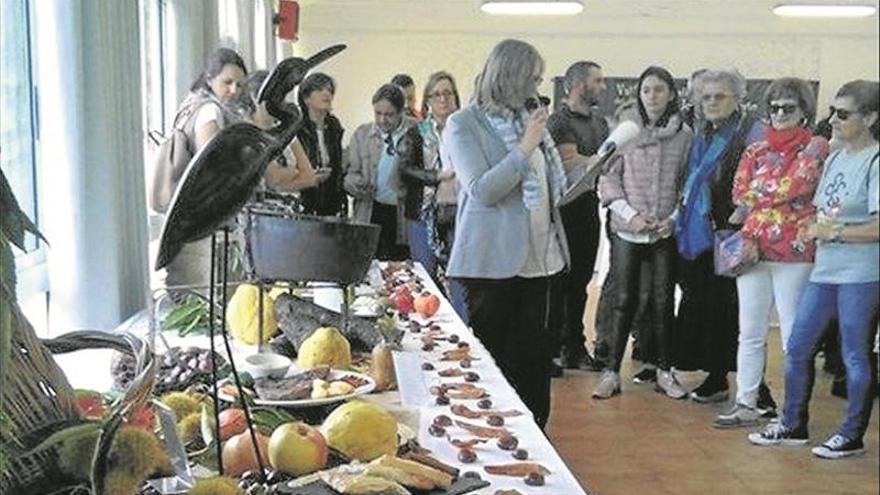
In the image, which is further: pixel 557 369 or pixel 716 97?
pixel 557 369

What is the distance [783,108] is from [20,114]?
172 cm

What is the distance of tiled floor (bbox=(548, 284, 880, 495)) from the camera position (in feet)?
5.97

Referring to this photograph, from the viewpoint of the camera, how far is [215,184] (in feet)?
2.18

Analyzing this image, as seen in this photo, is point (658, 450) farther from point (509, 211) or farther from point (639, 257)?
point (509, 211)

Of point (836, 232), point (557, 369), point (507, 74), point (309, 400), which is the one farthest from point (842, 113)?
point (557, 369)

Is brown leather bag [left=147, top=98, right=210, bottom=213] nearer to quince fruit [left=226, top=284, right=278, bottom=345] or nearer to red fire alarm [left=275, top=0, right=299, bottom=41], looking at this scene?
quince fruit [left=226, top=284, right=278, bottom=345]

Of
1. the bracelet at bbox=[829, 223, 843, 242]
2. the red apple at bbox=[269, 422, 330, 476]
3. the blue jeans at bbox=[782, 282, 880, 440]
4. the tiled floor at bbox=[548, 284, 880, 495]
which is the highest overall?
the bracelet at bbox=[829, 223, 843, 242]

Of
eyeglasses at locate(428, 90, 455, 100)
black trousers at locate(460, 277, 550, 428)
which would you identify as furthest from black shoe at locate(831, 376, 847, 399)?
eyeglasses at locate(428, 90, 455, 100)

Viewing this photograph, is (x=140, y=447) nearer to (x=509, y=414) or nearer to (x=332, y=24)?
(x=509, y=414)

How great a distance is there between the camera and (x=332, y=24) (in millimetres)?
2516

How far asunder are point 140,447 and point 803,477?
5.19 feet

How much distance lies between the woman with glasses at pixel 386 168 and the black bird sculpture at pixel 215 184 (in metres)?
2.27

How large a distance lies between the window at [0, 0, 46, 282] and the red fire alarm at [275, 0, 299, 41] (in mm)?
845

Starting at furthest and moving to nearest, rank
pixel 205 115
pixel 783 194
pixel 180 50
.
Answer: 1. pixel 180 50
2. pixel 205 115
3. pixel 783 194
